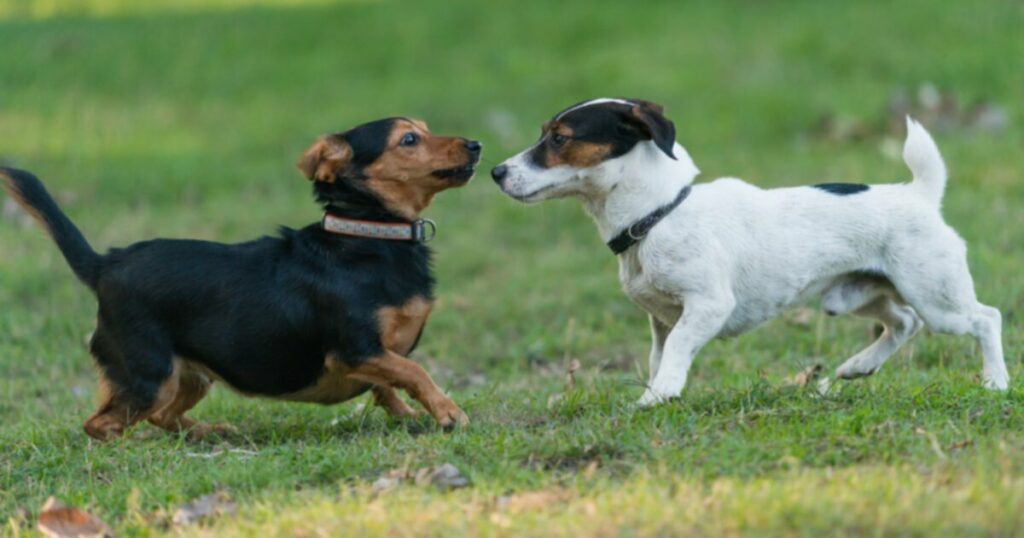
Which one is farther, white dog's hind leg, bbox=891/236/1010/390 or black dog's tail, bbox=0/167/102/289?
black dog's tail, bbox=0/167/102/289

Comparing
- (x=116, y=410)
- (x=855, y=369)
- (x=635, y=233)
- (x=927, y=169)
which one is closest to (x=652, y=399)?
(x=635, y=233)

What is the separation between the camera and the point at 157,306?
625 cm

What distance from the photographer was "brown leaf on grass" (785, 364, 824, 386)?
6282 mm

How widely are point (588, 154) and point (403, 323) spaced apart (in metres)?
1.06

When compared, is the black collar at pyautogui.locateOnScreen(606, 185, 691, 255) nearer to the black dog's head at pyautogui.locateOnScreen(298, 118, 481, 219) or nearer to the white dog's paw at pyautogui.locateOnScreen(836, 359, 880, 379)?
the black dog's head at pyautogui.locateOnScreen(298, 118, 481, 219)

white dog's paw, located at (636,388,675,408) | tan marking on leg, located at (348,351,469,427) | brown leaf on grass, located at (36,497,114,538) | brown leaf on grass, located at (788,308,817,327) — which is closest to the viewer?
brown leaf on grass, located at (36,497,114,538)

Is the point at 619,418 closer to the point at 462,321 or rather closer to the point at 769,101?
the point at 462,321

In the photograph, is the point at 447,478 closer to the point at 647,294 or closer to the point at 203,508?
the point at 203,508

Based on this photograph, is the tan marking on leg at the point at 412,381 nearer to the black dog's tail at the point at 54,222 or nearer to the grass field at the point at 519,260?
the grass field at the point at 519,260

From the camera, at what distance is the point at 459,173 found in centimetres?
660

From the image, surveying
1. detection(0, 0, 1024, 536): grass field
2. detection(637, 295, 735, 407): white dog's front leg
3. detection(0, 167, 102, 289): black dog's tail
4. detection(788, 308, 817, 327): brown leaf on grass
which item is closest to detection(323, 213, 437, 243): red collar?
detection(0, 0, 1024, 536): grass field

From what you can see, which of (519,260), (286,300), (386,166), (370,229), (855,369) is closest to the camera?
(286,300)

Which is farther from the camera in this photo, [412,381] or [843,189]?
[843,189]

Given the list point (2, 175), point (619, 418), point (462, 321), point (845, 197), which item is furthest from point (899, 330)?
point (2, 175)
